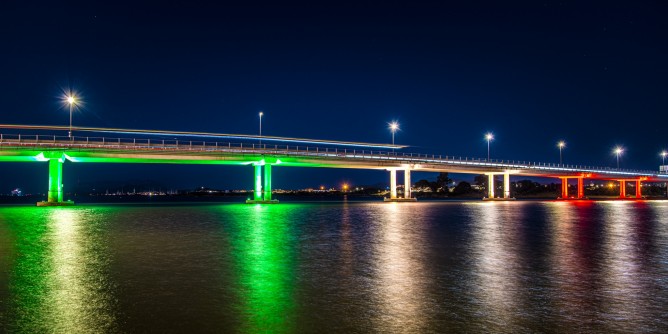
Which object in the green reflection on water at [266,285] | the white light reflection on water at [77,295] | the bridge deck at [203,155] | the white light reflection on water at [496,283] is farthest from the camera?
the bridge deck at [203,155]

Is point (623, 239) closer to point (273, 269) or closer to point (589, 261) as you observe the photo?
point (589, 261)

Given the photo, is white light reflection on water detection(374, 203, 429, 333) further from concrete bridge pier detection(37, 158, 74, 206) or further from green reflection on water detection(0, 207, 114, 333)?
concrete bridge pier detection(37, 158, 74, 206)

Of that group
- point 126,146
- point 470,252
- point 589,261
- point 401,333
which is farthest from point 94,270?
point 126,146

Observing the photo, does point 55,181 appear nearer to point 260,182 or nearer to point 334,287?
point 260,182

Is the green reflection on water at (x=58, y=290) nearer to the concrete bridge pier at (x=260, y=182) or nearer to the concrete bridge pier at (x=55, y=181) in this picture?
the concrete bridge pier at (x=55, y=181)

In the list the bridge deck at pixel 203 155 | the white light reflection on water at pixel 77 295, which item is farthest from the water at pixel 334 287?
the bridge deck at pixel 203 155

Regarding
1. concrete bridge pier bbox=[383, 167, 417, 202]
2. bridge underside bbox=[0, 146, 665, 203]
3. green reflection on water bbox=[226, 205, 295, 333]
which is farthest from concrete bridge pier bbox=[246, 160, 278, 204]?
green reflection on water bbox=[226, 205, 295, 333]

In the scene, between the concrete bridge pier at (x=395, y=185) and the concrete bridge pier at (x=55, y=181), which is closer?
the concrete bridge pier at (x=55, y=181)

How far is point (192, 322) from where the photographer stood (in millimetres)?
7434

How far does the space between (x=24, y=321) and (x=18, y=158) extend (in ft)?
247

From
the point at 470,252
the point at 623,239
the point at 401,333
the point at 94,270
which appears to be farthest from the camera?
the point at 623,239

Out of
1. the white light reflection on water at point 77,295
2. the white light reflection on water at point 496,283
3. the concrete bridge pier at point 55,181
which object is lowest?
the white light reflection on water at point 496,283

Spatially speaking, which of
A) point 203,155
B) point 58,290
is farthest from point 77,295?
point 203,155

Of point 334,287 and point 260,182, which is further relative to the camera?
point 260,182
